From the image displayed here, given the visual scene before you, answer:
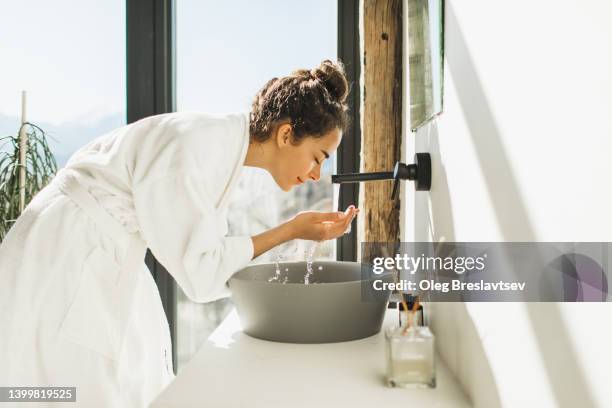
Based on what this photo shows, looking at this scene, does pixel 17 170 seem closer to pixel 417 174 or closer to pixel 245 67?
pixel 245 67

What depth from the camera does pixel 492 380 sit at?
0.75 metres

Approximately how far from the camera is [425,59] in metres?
1.36

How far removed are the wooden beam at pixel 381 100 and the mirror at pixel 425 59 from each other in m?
0.25

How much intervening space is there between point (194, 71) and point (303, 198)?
65 centimetres

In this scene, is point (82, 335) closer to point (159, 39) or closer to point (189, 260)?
point (189, 260)

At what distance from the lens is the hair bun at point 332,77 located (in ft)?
4.90

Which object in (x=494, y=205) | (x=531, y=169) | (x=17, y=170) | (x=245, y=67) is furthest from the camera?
(x=245, y=67)

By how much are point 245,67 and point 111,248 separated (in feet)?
3.90

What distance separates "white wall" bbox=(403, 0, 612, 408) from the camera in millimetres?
450

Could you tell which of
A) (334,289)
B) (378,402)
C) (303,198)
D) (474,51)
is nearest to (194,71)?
(303,198)

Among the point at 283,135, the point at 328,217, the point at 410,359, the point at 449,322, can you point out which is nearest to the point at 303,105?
the point at 283,135

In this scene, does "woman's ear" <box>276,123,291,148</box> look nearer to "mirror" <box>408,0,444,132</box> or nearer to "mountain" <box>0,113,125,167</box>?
"mirror" <box>408,0,444,132</box>

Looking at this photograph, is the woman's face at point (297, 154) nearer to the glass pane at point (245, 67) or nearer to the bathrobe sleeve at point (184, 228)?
the bathrobe sleeve at point (184, 228)

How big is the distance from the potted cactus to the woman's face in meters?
1.12
